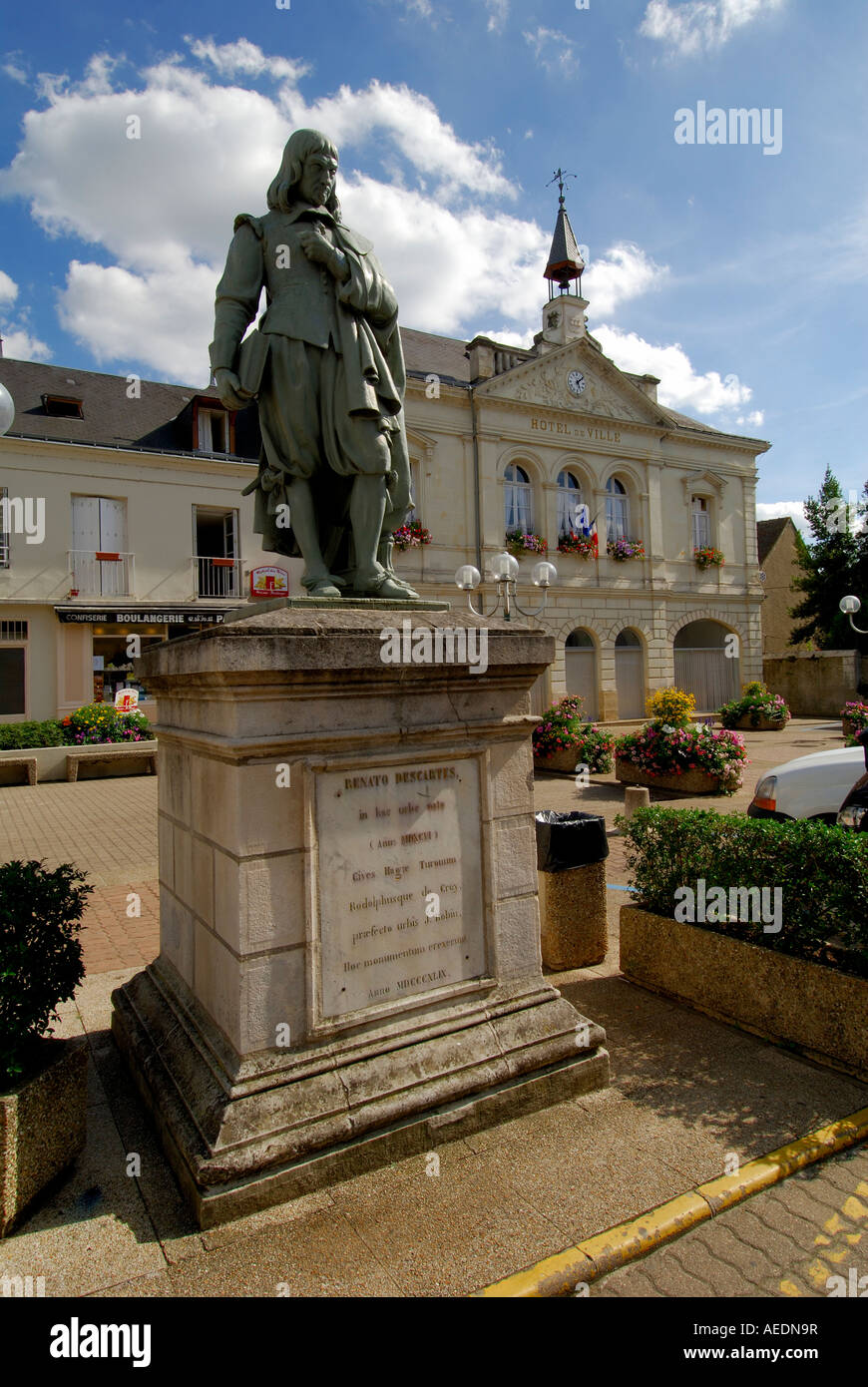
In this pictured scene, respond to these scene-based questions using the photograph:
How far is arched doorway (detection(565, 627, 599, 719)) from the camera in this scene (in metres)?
25.4

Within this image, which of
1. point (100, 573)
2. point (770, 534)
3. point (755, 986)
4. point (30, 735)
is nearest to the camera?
point (755, 986)

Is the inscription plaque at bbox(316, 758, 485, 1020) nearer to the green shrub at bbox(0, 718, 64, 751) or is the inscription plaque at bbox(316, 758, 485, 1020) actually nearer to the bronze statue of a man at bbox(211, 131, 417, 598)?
the bronze statue of a man at bbox(211, 131, 417, 598)

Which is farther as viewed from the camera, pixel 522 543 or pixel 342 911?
pixel 522 543

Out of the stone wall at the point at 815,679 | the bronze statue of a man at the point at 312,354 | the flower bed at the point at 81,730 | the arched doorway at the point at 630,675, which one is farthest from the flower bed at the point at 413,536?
the bronze statue of a man at the point at 312,354

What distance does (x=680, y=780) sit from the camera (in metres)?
12.4

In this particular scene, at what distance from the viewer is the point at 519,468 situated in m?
25.1

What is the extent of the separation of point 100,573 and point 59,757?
6.33 meters

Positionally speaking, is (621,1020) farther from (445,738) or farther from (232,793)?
(232,793)

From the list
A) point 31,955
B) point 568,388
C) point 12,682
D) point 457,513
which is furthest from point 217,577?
point 31,955

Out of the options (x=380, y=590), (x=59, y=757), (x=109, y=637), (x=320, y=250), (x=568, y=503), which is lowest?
(x=59, y=757)

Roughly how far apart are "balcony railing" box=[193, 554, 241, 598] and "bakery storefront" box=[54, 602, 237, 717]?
29.9 inches

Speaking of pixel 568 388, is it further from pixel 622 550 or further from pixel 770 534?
pixel 770 534

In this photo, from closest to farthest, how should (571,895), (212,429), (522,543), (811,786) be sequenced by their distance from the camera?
1. (571,895)
2. (811,786)
3. (212,429)
4. (522,543)

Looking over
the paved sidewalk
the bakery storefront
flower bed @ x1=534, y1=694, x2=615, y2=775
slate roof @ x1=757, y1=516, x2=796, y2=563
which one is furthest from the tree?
the paved sidewalk
